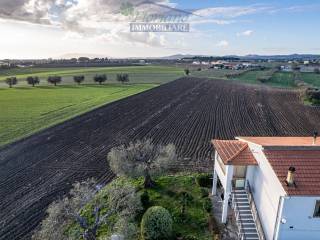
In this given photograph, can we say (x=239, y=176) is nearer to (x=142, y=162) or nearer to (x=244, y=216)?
(x=244, y=216)

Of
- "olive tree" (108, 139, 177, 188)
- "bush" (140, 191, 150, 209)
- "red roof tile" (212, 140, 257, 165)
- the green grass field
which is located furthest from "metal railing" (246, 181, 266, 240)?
the green grass field

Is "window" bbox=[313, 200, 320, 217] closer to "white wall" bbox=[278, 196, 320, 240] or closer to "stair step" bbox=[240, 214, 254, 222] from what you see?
"white wall" bbox=[278, 196, 320, 240]

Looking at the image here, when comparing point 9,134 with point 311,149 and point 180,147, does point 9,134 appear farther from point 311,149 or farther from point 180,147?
point 311,149

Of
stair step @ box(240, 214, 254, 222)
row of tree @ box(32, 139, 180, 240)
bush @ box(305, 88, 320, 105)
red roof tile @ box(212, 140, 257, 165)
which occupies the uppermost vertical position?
red roof tile @ box(212, 140, 257, 165)

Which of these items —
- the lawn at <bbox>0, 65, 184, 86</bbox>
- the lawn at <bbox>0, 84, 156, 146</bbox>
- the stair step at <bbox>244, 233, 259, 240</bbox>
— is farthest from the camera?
the lawn at <bbox>0, 65, 184, 86</bbox>

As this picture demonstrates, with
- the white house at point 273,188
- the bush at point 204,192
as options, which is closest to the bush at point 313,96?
the white house at point 273,188

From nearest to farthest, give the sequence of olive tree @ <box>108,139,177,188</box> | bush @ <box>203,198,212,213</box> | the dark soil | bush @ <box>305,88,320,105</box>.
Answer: bush @ <box>203,198,212,213</box>, olive tree @ <box>108,139,177,188</box>, the dark soil, bush @ <box>305,88,320,105</box>

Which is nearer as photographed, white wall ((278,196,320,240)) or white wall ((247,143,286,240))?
white wall ((278,196,320,240))

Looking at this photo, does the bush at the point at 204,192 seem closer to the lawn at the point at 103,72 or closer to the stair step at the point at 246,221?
the stair step at the point at 246,221
